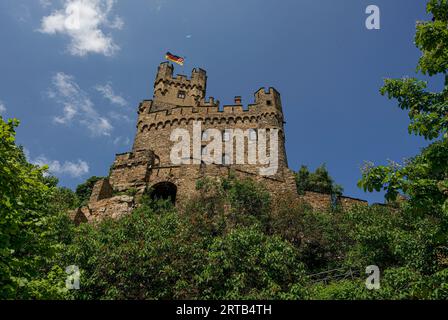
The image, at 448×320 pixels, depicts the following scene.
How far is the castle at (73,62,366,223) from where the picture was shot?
23422mm

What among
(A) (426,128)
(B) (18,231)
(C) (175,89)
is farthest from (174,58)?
(A) (426,128)

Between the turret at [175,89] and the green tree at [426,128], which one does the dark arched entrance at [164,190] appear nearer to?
the turret at [175,89]

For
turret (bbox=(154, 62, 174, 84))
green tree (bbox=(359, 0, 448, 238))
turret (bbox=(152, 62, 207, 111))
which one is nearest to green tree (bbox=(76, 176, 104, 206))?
turret (bbox=(152, 62, 207, 111))

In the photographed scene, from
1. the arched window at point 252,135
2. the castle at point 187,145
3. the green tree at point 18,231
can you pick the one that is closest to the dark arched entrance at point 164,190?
the castle at point 187,145

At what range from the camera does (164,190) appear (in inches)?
996

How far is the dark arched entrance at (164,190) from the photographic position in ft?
80.6

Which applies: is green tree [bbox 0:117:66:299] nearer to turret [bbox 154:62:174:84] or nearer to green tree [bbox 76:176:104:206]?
green tree [bbox 76:176:104:206]

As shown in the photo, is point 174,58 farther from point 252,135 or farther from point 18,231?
point 18,231

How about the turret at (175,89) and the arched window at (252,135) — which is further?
the turret at (175,89)

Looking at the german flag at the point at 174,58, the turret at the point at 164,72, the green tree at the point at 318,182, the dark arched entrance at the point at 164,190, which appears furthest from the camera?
the german flag at the point at 174,58

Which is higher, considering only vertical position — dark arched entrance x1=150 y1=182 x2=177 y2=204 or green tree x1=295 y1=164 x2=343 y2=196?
green tree x1=295 y1=164 x2=343 y2=196

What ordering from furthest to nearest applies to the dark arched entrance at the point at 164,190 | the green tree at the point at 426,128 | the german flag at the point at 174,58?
1. the german flag at the point at 174,58
2. the dark arched entrance at the point at 164,190
3. the green tree at the point at 426,128

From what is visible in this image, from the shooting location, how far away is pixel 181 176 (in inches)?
947
